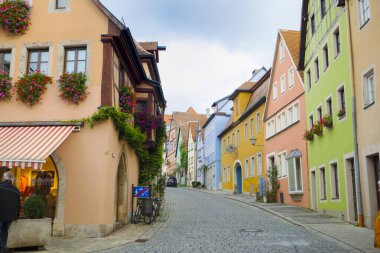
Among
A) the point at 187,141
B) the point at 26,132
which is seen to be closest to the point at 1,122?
the point at 26,132

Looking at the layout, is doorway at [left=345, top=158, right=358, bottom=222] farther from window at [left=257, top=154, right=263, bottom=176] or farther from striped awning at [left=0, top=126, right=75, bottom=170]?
window at [left=257, top=154, right=263, bottom=176]

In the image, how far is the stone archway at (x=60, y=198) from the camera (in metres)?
14.0

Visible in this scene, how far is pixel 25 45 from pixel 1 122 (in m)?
2.71

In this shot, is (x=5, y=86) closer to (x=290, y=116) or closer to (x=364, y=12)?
(x=364, y=12)

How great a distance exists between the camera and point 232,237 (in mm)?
13586

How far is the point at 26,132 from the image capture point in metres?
14.4

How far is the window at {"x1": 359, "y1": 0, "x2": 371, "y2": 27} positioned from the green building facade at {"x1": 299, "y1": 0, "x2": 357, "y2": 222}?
1.30 m

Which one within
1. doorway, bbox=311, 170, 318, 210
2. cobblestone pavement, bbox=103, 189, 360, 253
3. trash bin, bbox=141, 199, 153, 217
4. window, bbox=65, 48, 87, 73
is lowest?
cobblestone pavement, bbox=103, 189, 360, 253

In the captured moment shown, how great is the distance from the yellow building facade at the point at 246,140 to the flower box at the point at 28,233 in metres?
21.3

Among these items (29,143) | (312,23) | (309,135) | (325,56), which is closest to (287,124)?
(309,135)

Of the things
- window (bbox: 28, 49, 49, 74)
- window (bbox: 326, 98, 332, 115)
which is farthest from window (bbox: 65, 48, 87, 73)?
window (bbox: 326, 98, 332, 115)

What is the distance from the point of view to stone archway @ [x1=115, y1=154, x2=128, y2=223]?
1731cm

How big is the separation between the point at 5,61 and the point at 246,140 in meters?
24.5

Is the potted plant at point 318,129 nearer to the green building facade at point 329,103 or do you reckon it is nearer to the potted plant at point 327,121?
the green building facade at point 329,103
